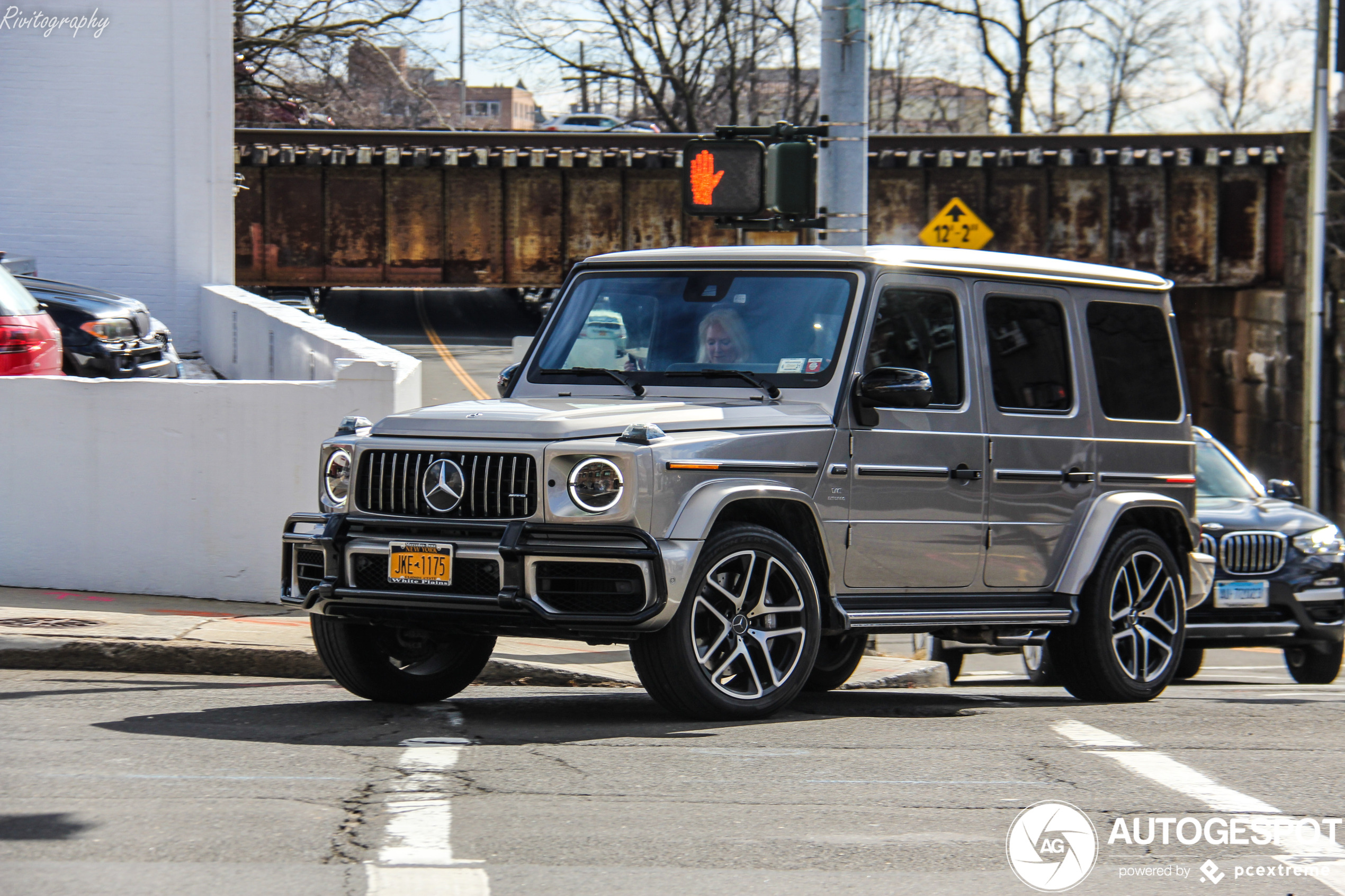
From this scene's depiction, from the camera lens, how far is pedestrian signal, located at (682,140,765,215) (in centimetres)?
1141

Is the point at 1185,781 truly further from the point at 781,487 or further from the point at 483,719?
the point at 483,719

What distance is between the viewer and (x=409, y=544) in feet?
21.3

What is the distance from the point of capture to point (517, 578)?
6.27 m

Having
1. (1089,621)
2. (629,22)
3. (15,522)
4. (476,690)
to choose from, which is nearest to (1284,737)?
(1089,621)

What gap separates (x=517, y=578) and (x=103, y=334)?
1003 centimetres

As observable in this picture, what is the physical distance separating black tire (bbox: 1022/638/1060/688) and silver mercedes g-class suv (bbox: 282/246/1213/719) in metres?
2.34

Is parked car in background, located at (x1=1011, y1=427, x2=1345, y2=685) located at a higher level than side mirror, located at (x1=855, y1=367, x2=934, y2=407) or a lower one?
lower

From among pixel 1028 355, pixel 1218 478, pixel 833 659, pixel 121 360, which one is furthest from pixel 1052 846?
pixel 121 360

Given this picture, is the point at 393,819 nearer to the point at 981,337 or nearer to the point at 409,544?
the point at 409,544

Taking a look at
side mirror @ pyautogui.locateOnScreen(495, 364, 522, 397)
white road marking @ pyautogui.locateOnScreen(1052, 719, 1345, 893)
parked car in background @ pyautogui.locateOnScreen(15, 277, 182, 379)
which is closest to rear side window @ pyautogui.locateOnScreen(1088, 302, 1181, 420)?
white road marking @ pyautogui.locateOnScreen(1052, 719, 1345, 893)

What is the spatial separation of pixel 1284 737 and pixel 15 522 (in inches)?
289

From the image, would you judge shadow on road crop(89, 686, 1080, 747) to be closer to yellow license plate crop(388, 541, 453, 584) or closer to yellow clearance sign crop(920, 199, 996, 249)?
yellow license plate crop(388, 541, 453, 584)

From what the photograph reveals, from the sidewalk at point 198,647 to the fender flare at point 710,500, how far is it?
6.92 ft

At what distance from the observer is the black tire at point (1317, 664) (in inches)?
468
